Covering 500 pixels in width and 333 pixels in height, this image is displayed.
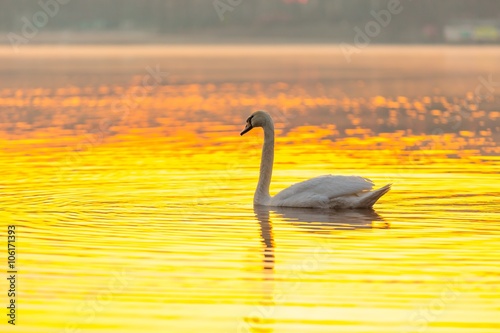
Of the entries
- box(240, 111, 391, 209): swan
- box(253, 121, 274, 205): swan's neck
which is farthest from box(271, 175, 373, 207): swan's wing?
box(253, 121, 274, 205): swan's neck

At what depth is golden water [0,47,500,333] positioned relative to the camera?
11.5m

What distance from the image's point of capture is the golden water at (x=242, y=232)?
1148 centimetres

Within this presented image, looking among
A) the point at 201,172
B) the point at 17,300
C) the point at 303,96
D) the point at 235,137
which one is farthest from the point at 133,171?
the point at 303,96

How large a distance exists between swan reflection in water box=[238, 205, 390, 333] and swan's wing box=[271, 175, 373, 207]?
10cm

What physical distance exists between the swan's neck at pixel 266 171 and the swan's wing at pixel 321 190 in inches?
8.0

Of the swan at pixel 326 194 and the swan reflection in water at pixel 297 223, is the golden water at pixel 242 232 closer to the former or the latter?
the swan reflection in water at pixel 297 223

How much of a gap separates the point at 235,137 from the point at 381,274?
55.6 ft

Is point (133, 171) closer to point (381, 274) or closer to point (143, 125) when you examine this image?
point (381, 274)

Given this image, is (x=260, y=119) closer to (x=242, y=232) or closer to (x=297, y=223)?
(x=297, y=223)

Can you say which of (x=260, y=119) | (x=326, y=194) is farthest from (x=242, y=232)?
(x=260, y=119)

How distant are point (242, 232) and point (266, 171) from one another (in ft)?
7.93

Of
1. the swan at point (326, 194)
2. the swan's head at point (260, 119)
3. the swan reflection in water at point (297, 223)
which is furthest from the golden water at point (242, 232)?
the swan's head at point (260, 119)

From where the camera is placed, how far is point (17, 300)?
39.1 ft

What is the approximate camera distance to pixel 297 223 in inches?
648
